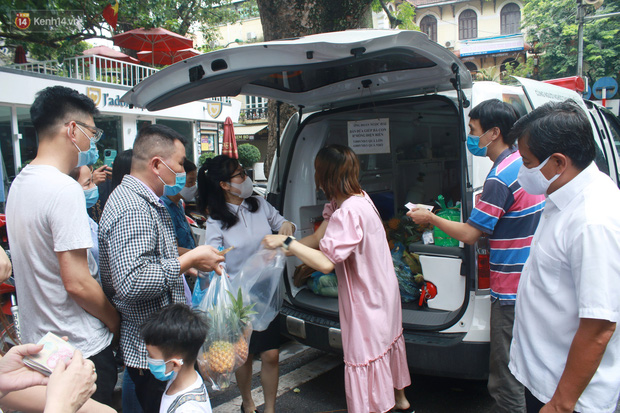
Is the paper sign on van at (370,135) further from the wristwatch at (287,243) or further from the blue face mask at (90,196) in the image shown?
the blue face mask at (90,196)

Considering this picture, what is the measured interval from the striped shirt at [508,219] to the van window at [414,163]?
2022mm

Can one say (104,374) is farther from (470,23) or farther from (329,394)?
(470,23)

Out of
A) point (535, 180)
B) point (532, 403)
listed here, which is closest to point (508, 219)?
point (535, 180)

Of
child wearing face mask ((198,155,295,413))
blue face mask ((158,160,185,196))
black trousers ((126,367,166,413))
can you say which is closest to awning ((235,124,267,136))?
child wearing face mask ((198,155,295,413))

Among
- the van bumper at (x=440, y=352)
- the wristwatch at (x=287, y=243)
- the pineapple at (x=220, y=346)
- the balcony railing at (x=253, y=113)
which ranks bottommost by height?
the van bumper at (x=440, y=352)

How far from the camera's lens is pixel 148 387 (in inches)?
80.0

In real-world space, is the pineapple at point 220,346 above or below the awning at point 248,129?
below

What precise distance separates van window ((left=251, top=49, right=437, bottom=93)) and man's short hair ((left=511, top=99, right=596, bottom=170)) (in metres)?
0.93

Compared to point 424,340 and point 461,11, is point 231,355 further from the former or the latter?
point 461,11

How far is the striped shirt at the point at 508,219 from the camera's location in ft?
7.77

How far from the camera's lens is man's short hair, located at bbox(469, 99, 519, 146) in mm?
2564

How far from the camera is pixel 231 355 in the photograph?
7.15 ft

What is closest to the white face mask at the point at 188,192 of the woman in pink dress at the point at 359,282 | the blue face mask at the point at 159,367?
the woman in pink dress at the point at 359,282

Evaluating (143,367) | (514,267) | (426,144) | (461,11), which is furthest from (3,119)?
(461,11)
